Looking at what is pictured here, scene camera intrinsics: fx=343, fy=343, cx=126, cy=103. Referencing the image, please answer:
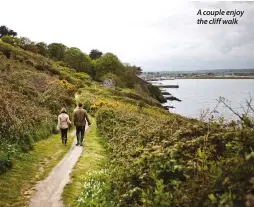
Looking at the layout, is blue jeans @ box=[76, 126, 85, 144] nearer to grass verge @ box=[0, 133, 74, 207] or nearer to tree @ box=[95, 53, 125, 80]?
grass verge @ box=[0, 133, 74, 207]

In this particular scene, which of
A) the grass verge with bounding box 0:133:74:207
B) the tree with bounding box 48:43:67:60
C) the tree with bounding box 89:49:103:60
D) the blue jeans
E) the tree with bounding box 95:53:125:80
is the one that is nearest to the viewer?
the grass verge with bounding box 0:133:74:207

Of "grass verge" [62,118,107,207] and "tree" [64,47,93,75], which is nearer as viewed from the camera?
"grass verge" [62,118,107,207]

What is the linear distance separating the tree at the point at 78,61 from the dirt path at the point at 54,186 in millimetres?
90393

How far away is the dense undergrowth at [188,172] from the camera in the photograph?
15.1 ft

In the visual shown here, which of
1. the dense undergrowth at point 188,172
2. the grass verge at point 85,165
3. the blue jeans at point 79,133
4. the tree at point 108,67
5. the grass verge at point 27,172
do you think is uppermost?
the tree at point 108,67

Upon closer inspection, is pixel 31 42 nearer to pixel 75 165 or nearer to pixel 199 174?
pixel 75 165

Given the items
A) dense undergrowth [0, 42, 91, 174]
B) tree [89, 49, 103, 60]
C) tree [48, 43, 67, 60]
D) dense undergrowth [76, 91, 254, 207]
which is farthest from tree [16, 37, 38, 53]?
dense undergrowth [76, 91, 254, 207]

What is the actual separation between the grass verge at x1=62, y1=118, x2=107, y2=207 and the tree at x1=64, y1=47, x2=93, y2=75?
271ft

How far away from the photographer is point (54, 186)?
10.4 m

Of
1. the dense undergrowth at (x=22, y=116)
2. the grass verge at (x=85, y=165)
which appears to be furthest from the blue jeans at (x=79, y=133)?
the dense undergrowth at (x=22, y=116)

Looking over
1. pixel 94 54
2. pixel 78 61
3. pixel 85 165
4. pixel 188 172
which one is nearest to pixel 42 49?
pixel 78 61

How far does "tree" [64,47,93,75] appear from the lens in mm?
103375

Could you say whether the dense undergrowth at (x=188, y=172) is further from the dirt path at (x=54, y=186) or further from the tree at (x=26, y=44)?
the tree at (x=26, y=44)

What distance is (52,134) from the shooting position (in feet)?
65.5
